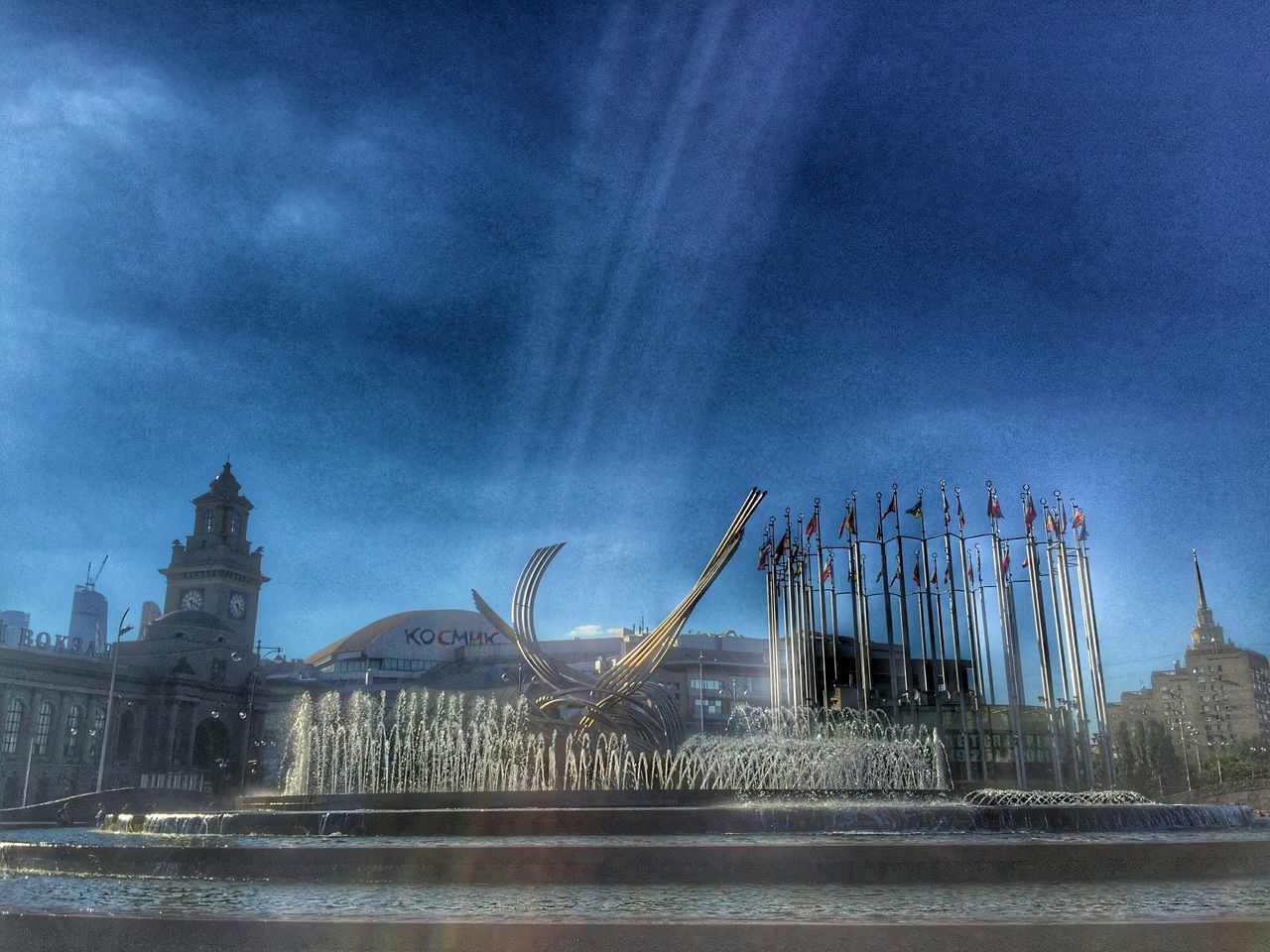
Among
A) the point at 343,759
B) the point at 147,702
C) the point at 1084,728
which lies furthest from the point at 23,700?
the point at 1084,728

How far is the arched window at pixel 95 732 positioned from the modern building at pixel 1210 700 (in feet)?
310

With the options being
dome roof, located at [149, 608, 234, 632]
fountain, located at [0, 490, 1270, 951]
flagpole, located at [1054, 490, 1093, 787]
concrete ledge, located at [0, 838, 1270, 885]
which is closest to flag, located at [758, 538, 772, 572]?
flagpole, located at [1054, 490, 1093, 787]

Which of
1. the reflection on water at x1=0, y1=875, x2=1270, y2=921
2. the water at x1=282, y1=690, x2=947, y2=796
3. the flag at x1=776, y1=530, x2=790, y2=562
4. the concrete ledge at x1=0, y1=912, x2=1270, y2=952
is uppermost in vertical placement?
the flag at x1=776, y1=530, x2=790, y2=562

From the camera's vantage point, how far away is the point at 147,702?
69500mm

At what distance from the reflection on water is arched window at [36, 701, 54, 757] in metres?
58.6

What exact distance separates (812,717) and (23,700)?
46.8 meters

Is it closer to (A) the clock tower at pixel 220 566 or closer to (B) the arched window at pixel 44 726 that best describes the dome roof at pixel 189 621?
(A) the clock tower at pixel 220 566

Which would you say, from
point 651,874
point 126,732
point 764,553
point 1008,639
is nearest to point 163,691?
point 126,732

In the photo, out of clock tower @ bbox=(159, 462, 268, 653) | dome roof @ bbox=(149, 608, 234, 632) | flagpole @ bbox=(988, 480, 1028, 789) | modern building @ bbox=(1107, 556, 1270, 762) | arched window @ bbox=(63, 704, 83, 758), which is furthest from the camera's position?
modern building @ bbox=(1107, 556, 1270, 762)

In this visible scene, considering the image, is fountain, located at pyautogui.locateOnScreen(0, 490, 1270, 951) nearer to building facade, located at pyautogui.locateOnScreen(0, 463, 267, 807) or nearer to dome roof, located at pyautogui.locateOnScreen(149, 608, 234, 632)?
building facade, located at pyautogui.locateOnScreen(0, 463, 267, 807)

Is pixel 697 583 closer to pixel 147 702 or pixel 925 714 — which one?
pixel 925 714

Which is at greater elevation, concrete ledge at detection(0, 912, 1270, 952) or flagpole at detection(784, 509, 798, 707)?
flagpole at detection(784, 509, 798, 707)

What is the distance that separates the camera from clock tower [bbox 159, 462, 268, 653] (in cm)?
8862

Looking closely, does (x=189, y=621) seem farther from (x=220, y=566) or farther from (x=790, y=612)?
(x=790, y=612)
